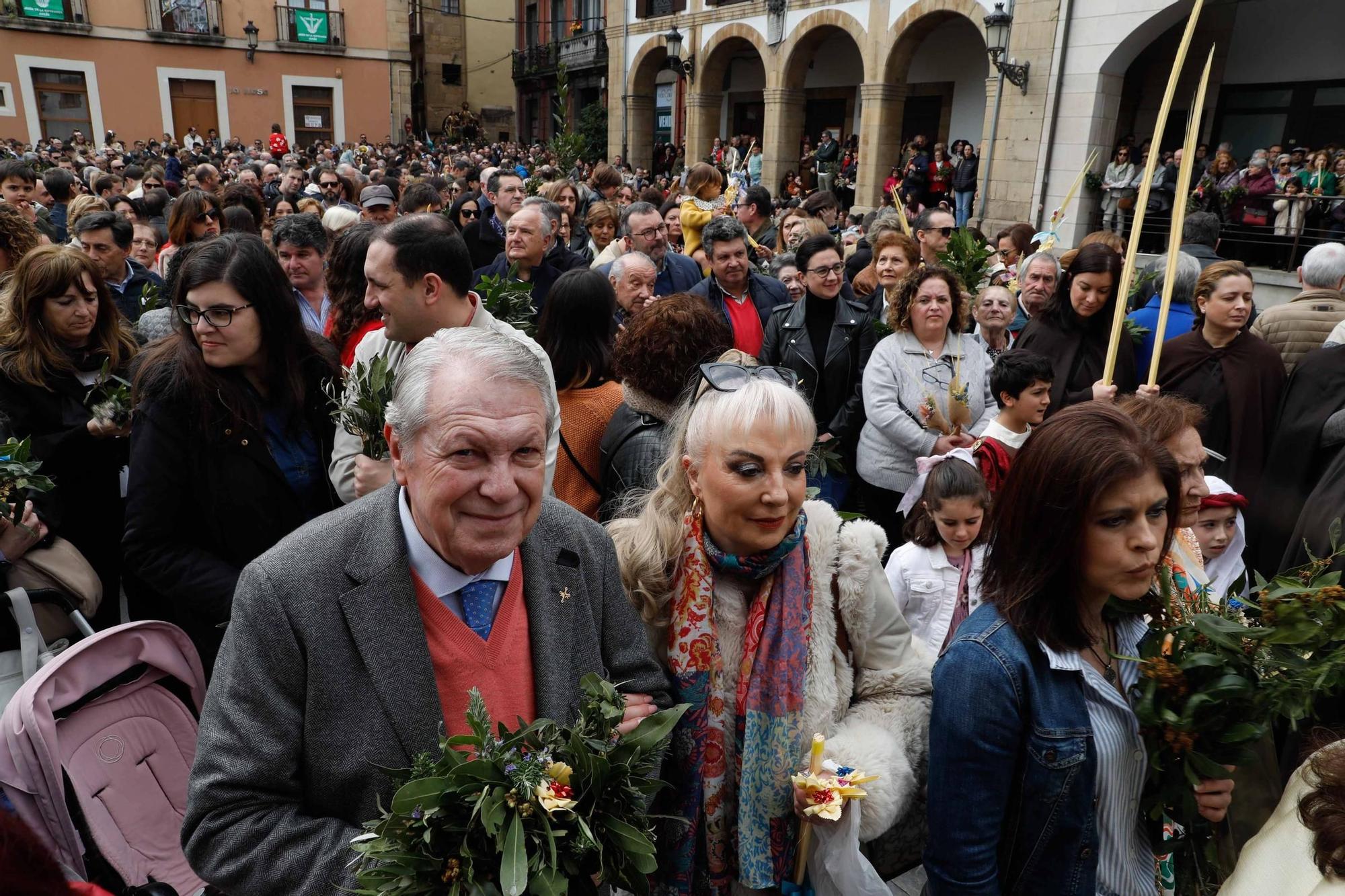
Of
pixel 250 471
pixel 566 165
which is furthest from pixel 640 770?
pixel 566 165

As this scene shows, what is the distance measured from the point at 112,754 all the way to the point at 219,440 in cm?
89

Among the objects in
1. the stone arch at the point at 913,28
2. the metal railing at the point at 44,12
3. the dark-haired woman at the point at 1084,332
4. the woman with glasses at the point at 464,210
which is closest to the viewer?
the dark-haired woman at the point at 1084,332

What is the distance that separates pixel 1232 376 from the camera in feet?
14.4

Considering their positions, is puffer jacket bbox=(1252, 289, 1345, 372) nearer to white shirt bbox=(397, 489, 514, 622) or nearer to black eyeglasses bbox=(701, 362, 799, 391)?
black eyeglasses bbox=(701, 362, 799, 391)

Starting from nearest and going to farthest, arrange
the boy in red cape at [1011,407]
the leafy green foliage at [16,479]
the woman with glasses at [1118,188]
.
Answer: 1. the leafy green foliage at [16,479]
2. the boy in red cape at [1011,407]
3. the woman with glasses at [1118,188]

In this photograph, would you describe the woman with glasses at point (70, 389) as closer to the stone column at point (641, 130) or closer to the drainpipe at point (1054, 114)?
the drainpipe at point (1054, 114)

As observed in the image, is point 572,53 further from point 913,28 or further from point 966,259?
point 966,259

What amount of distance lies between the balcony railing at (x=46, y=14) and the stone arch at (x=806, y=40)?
25.3 metres

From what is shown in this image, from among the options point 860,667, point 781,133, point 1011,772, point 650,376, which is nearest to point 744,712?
point 860,667

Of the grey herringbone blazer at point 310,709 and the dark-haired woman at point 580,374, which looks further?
the dark-haired woman at point 580,374

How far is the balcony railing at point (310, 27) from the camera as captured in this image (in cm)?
3206

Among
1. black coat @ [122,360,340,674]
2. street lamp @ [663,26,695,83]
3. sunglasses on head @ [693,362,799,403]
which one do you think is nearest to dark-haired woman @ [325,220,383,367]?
black coat @ [122,360,340,674]

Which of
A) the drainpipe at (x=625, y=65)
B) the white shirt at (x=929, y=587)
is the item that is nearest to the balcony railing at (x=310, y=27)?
the drainpipe at (x=625, y=65)

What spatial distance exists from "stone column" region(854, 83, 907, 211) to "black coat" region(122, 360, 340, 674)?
16.6 m
